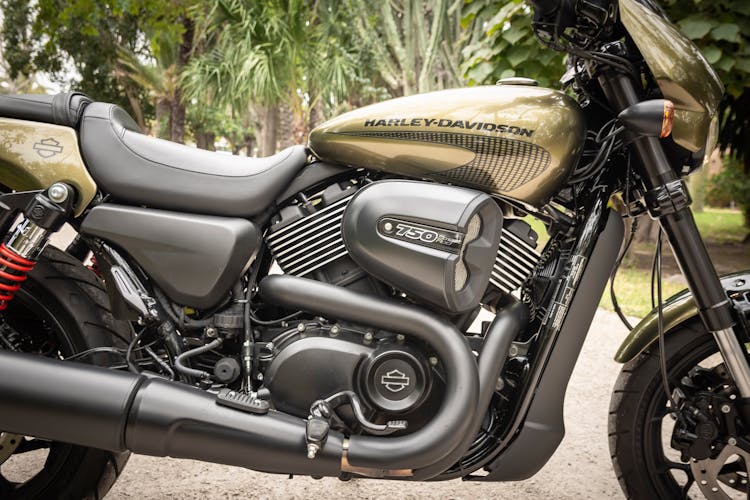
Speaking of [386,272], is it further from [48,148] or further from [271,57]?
[271,57]

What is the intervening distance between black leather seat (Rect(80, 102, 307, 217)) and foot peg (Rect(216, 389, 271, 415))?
520mm

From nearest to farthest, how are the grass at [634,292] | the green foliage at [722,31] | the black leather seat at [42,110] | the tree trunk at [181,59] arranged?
the black leather seat at [42,110] → the green foliage at [722,31] → the grass at [634,292] → the tree trunk at [181,59]

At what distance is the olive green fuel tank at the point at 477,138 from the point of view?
5.24 feet

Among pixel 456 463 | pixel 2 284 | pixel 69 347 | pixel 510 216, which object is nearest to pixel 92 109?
pixel 2 284

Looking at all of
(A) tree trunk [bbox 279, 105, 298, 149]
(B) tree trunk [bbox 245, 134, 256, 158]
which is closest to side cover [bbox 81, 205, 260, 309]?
(A) tree trunk [bbox 279, 105, 298, 149]

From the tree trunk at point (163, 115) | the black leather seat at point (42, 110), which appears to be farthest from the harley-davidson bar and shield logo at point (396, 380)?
the tree trunk at point (163, 115)

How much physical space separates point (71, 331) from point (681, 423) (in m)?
1.94

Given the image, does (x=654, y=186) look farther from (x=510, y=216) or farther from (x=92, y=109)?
(x=92, y=109)

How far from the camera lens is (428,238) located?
1575mm

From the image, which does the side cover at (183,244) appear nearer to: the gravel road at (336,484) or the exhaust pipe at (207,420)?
the exhaust pipe at (207,420)

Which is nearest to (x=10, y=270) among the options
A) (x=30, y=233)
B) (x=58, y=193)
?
(x=30, y=233)

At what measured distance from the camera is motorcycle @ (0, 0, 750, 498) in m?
1.56

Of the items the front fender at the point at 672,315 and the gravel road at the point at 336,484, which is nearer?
the front fender at the point at 672,315

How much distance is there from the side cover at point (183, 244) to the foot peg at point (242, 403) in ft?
0.93
